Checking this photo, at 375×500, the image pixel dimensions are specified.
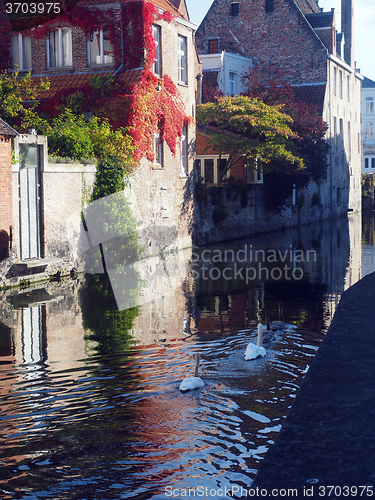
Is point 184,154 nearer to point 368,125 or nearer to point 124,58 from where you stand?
point 124,58

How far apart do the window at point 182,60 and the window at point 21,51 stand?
5.62 m

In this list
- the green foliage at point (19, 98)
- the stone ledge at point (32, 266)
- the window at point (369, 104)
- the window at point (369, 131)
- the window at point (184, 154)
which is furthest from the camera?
the window at point (369, 104)

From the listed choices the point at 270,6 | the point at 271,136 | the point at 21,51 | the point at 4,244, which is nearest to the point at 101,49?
the point at 21,51

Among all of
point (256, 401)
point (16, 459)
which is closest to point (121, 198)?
point (256, 401)

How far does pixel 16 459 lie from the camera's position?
16.9 feet

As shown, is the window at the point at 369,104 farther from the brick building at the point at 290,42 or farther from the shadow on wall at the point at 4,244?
the shadow on wall at the point at 4,244

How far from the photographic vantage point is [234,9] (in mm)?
40594

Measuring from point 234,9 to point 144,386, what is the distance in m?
37.6

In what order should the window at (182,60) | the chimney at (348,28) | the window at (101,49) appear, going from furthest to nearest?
the chimney at (348,28) → the window at (182,60) → the window at (101,49)

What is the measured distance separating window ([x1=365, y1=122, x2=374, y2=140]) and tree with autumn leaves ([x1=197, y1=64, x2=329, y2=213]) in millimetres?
37096

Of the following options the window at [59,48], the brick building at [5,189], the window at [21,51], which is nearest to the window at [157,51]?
the window at [59,48]

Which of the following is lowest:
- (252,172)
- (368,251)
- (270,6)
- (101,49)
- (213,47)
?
(368,251)

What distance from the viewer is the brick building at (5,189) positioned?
15094mm

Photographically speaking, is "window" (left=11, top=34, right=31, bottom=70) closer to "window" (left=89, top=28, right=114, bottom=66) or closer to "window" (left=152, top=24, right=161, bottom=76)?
"window" (left=89, top=28, right=114, bottom=66)
